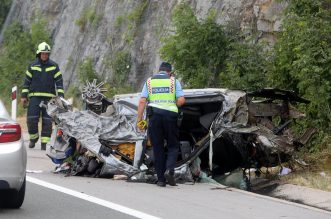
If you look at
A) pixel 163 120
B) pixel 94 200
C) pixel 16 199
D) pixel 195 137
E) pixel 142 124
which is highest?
pixel 163 120

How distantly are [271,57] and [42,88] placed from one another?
4358 millimetres

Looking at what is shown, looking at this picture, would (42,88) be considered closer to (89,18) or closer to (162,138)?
(162,138)

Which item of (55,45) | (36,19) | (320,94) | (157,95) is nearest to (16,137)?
(157,95)

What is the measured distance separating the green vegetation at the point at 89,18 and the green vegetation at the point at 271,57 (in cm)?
A: 668

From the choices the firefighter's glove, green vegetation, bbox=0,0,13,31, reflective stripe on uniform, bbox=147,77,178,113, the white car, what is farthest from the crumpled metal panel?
green vegetation, bbox=0,0,13,31

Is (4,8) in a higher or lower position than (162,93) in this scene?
higher

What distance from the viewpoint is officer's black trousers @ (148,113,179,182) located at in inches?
403

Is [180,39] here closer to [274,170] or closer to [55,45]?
[274,170]

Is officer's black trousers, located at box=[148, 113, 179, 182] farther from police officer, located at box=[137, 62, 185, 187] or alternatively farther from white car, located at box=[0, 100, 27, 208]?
white car, located at box=[0, 100, 27, 208]

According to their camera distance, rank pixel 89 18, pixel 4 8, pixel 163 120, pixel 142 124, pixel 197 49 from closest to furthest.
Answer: pixel 163 120 → pixel 142 124 → pixel 197 49 → pixel 89 18 → pixel 4 8

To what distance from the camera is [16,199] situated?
836 cm

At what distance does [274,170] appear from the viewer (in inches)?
450

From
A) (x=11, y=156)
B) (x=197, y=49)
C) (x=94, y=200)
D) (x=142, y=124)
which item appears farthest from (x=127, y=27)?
(x=11, y=156)

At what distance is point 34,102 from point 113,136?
4063 millimetres
